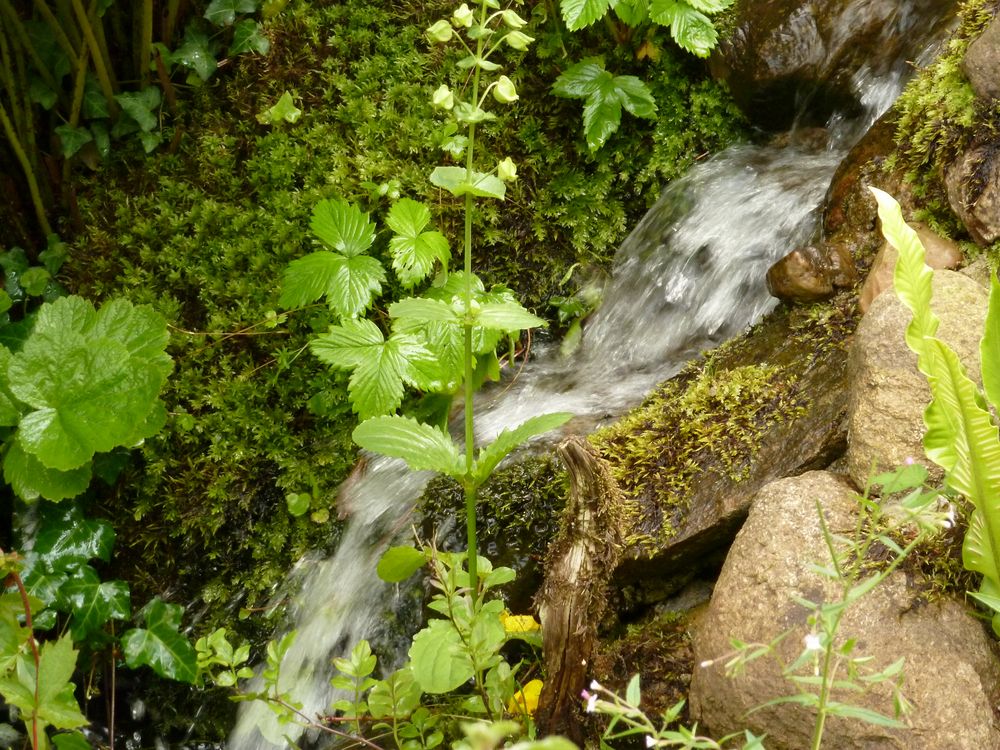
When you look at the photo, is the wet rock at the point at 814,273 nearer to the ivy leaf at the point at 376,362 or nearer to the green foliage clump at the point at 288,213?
the green foliage clump at the point at 288,213

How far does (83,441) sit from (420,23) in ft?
7.76

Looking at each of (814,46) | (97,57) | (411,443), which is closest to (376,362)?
(411,443)

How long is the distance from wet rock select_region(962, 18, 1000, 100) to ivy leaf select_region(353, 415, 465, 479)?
6.65ft

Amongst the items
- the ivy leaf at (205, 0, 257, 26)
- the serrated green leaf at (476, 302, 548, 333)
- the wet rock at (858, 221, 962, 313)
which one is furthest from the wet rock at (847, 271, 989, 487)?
the ivy leaf at (205, 0, 257, 26)

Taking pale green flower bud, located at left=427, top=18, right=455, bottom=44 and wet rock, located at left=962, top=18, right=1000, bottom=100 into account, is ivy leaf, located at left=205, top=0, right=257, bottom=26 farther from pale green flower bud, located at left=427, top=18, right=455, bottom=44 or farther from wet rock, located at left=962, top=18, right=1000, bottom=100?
wet rock, located at left=962, top=18, right=1000, bottom=100

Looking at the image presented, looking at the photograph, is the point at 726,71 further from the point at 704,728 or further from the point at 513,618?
the point at 704,728

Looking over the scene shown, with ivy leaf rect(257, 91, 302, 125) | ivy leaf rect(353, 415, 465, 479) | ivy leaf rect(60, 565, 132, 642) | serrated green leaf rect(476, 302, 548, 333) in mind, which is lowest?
ivy leaf rect(60, 565, 132, 642)

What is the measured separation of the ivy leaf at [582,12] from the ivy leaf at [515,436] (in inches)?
76.8

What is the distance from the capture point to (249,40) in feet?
12.5

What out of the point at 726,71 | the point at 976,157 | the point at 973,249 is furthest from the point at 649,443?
the point at 726,71

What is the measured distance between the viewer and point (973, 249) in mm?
2537

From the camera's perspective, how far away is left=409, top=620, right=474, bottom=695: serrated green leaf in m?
1.86

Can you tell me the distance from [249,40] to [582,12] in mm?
1564

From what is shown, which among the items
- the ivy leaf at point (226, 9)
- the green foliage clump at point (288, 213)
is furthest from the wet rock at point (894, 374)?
the ivy leaf at point (226, 9)
